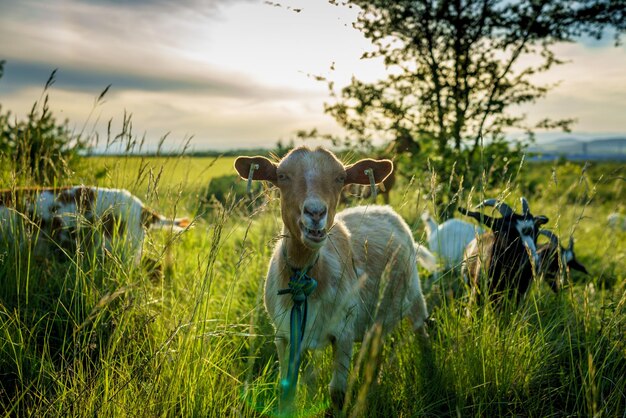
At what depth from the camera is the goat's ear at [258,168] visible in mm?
3385

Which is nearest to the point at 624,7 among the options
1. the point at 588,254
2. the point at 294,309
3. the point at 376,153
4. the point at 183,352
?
the point at 588,254

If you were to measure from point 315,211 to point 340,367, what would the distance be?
1.12m

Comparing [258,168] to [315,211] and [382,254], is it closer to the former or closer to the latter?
[315,211]

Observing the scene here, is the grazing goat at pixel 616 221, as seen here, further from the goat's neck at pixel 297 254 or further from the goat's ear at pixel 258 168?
the goat's ear at pixel 258 168

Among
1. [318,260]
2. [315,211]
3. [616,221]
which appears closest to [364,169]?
[318,260]

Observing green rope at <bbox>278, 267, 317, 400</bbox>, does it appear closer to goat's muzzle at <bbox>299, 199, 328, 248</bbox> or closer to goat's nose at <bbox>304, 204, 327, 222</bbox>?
goat's muzzle at <bbox>299, 199, 328, 248</bbox>

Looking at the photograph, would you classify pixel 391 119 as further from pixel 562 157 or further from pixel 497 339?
pixel 497 339

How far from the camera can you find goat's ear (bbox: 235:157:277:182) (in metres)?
3.38

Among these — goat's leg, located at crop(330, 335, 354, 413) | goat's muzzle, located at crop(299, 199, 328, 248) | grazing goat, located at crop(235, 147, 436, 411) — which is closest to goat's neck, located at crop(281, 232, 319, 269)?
grazing goat, located at crop(235, 147, 436, 411)

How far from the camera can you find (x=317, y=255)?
3.29 m

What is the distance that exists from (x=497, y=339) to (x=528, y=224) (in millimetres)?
2172

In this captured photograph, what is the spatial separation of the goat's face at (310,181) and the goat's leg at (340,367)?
79 centimetres

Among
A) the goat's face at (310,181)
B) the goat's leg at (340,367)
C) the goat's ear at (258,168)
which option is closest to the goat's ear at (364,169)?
the goat's face at (310,181)

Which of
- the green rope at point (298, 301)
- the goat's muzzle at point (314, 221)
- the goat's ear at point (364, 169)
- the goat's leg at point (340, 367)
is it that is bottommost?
the goat's leg at point (340, 367)
